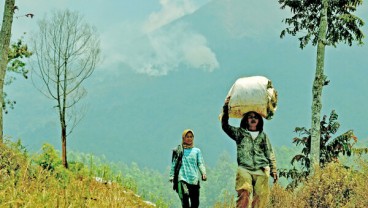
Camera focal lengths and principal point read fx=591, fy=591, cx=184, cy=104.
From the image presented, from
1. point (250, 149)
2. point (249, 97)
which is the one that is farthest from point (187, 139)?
point (249, 97)

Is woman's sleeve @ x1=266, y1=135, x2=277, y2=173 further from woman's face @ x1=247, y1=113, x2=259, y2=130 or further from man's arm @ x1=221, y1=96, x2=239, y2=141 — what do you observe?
man's arm @ x1=221, y1=96, x2=239, y2=141

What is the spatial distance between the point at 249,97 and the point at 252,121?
1.50 ft

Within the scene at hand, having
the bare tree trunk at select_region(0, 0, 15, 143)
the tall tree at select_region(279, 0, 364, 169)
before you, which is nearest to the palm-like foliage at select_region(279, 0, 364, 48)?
the tall tree at select_region(279, 0, 364, 169)

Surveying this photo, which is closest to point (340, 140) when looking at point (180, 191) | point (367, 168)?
point (367, 168)

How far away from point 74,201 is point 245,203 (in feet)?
12.8

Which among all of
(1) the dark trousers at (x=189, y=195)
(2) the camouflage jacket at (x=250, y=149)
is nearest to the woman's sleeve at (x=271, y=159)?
(2) the camouflage jacket at (x=250, y=149)

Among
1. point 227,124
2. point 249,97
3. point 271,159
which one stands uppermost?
point 249,97

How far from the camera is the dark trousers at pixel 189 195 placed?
37.4 feet

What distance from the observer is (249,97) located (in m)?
8.75

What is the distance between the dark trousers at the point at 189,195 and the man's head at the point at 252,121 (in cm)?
275

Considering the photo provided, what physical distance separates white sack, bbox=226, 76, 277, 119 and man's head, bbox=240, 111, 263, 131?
4.2 inches

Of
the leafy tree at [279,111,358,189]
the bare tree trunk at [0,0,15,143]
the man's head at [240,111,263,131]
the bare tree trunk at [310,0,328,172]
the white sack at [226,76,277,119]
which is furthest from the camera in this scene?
the leafy tree at [279,111,358,189]

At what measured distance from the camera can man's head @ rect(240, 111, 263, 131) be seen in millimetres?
8961

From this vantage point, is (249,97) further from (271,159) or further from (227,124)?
(271,159)
